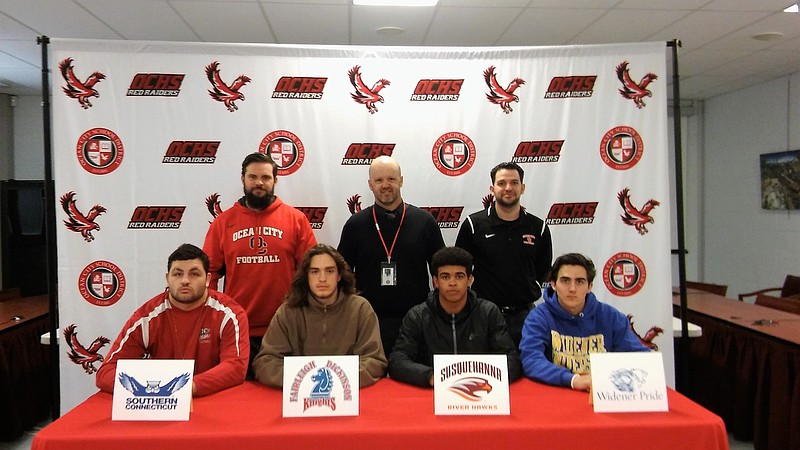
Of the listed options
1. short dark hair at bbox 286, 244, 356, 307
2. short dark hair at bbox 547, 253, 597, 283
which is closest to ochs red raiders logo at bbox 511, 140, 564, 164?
short dark hair at bbox 547, 253, 597, 283

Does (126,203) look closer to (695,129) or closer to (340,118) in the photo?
(340,118)

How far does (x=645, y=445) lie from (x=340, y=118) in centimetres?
204

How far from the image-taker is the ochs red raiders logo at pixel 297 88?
9.25 ft

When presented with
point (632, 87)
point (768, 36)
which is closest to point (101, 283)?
point (632, 87)

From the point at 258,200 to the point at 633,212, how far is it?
1.93m

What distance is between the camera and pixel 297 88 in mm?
2822

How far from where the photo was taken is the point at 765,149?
5680 mm

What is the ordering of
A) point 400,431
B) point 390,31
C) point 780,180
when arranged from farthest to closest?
point 780,180, point 390,31, point 400,431

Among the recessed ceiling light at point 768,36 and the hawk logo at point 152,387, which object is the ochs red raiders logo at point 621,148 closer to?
the recessed ceiling light at point 768,36

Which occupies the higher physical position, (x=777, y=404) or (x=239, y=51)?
(x=239, y=51)

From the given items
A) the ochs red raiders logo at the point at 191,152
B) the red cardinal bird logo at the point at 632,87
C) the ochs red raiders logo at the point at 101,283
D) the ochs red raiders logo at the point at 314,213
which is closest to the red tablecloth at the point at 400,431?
the ochs red raiders logo at the point at 101,283

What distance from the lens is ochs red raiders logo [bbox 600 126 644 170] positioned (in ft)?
9.38

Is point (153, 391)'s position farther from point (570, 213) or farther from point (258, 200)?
point (570, 213)

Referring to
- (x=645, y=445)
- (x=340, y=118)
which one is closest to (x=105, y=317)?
(x=340, y=118)
